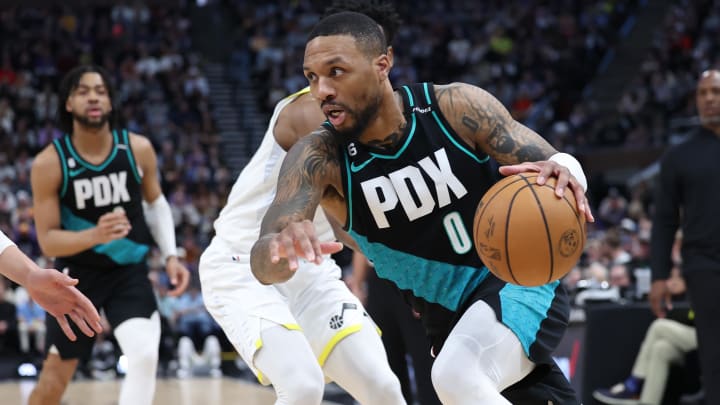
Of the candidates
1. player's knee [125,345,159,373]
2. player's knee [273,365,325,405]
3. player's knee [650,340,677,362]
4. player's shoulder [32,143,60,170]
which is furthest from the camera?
player's knee [650,340,677,362]

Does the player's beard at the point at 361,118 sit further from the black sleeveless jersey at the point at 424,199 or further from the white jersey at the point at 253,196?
the white jersey at the point at 253,196

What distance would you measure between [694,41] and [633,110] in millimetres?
2159

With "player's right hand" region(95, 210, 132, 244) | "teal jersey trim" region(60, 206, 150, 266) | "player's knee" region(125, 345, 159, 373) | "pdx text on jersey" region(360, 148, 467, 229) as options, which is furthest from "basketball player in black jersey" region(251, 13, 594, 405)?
"teal jersey trim" region(60, 206, 150, 266)

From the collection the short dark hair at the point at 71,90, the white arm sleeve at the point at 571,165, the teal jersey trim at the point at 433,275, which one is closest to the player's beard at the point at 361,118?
the teal jersey trim at the point at 433,275

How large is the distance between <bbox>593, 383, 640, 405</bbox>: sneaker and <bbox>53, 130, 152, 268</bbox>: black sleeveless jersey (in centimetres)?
346

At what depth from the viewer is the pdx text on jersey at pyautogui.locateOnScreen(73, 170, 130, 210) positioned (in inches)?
227

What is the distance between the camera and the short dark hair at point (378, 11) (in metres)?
4.74

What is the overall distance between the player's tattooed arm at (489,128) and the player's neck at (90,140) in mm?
2770

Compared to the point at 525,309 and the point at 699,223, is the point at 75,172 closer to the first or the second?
the point at 525,309

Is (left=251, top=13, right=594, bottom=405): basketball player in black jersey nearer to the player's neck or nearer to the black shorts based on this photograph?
the black shorts

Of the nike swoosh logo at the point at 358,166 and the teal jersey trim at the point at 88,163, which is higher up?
the nike swoosh logo at the point at 358,166

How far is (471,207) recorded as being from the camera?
147 inches

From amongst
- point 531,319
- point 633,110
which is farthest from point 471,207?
point 633,110

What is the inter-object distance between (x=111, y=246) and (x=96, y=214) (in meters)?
0.21
